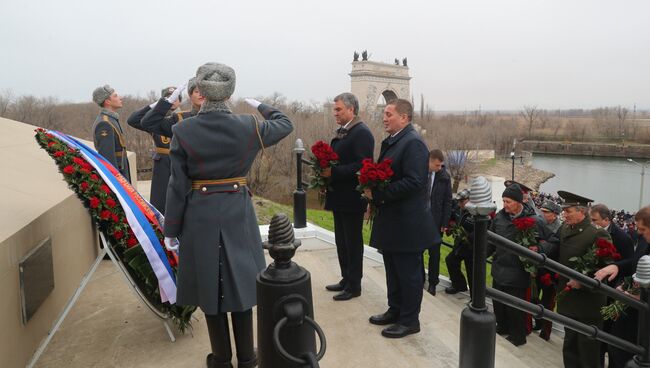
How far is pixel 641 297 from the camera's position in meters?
3.23

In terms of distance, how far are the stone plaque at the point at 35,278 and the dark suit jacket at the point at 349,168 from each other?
94.6 inches

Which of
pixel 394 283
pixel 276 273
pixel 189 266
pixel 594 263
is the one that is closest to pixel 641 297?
pixel 594 263

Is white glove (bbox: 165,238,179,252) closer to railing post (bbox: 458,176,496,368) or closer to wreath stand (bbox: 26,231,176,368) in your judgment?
wreath stand (bbox: 26,231,176,368)

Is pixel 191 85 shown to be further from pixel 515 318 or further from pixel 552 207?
pixel 552 207

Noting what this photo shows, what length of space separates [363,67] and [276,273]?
65.3 metres

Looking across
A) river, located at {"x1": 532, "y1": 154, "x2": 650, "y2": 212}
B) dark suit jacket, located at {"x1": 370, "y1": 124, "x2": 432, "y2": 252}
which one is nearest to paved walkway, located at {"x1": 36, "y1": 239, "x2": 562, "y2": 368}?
dark suit jacket, located at {"x1": 370, "y1": 124, "x2": 432, "y2": 252}

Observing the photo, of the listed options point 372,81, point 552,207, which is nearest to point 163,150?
point 552,207

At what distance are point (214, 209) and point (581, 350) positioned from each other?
3.47 meters

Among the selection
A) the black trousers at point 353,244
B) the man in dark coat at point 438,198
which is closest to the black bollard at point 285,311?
the black trousers at point 353,244

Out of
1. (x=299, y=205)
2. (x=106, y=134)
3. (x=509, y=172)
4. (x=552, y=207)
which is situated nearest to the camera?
(x=106, y=134)

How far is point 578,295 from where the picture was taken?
433 centimetres

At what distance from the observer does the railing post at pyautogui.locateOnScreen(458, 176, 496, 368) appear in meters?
2.35

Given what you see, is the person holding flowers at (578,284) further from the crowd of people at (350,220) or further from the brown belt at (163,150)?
the brown belt at (163,150)

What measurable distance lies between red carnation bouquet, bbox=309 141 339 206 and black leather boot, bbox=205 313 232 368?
1.79 meters
